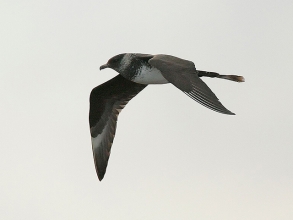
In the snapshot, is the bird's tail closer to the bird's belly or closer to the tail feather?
the tail feather

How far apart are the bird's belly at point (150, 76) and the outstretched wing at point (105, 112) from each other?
1.56 metres

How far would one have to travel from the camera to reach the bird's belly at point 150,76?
12.0 m

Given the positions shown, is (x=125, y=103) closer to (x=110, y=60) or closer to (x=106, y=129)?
(x=106, y=129)

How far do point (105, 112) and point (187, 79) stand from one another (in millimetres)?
4060

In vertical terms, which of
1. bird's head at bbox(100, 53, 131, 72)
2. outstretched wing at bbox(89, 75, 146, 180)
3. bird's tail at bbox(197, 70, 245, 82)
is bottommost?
outstretched wing at bbox(89, 75, 146, 180)

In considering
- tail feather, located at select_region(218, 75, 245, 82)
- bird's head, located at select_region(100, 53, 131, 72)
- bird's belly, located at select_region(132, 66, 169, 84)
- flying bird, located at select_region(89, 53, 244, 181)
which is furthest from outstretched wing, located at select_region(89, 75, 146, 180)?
tail feather, located at select_region(218, 75, 245, 82)

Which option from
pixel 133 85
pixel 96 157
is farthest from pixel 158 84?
pixel 96 157

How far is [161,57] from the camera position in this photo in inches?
445

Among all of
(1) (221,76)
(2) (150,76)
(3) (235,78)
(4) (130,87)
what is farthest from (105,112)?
(3) (235,78)

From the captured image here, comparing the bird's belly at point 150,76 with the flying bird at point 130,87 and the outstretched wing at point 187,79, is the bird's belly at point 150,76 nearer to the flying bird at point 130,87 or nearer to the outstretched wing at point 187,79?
the flying bird at point 130,87

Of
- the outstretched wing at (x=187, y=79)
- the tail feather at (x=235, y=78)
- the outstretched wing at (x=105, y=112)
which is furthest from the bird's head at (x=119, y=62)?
the tail feather at (x=235, y=78)

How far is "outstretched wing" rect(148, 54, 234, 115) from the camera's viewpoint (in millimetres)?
9641

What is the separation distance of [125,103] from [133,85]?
0.44 meters

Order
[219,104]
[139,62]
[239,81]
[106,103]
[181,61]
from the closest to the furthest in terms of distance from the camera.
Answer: [219,104] → [181,61] → [139,62] → [239,81] → [106,103]
